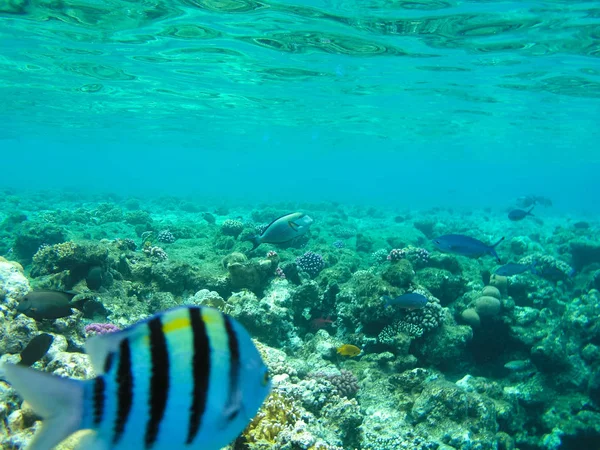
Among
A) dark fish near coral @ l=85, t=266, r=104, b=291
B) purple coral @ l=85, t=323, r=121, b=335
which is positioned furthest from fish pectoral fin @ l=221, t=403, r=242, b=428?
dark fish near coral @ l=85, t=266, r=104, b=291

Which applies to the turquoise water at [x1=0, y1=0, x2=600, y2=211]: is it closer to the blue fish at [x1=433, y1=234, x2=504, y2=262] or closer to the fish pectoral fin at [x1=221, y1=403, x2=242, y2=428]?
the blue fish at [x1=433, y1=234, x2=504, y2=262]

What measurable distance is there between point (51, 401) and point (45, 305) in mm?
4586

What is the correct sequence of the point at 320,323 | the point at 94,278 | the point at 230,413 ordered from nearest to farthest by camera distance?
the point at 230,413 → the point at 94,278 → the point at 320,323

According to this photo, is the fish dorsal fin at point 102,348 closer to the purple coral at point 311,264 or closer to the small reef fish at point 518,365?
the small reef fish at point 518,365

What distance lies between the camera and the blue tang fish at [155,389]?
117cm

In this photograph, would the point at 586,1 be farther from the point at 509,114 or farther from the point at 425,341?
the point at 509,114

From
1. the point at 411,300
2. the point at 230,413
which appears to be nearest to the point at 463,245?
the point at 411,300

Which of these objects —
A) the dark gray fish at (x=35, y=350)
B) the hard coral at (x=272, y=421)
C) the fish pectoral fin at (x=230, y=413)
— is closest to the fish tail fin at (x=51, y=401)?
the fish pectoral fin at (x=230, y=413)

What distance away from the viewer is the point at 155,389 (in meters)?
1.20

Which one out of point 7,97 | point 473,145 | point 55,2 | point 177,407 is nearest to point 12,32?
point 55,2

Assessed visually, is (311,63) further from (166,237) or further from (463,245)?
(463,245)

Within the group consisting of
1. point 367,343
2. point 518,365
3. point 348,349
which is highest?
Result: point 348,349

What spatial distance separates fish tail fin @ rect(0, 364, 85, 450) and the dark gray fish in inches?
158

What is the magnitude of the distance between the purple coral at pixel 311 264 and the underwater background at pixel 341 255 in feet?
0.15
